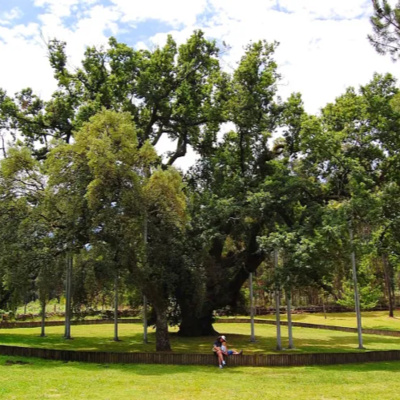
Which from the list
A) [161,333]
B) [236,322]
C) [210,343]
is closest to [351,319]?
[236,322]

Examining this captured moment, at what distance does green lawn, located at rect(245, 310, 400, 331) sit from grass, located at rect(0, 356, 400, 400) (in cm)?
2483

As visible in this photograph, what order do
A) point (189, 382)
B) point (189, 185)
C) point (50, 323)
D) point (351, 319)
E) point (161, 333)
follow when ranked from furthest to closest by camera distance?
point (351, 319)
point (50, 323)
point (189, 185)
point (161, 333)
point (189, 382)

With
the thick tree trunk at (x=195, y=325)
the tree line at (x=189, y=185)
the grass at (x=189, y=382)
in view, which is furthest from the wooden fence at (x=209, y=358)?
the thick tree trunk at (x=195, y=325)

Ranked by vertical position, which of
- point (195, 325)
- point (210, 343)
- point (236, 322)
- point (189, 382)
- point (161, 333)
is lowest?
point (236, 322)

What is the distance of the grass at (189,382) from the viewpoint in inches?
450

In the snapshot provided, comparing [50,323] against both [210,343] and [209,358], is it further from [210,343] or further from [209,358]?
[209,358]

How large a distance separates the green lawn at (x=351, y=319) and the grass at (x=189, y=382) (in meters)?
24.8

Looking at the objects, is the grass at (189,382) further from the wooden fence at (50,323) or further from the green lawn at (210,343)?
the wooden fence at (50,323)

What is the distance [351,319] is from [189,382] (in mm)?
36300

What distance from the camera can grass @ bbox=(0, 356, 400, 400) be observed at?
37.5 ft

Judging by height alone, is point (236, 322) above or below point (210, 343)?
below

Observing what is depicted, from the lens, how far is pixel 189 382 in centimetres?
1338

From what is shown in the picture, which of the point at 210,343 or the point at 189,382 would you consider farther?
the point at 210,343

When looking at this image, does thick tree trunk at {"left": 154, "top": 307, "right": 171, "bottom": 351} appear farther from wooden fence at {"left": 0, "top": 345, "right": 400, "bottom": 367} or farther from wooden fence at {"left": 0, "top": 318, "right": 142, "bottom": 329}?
wooden fence at {"left": 0, "top": 318, "right": 142, "bottom": 329}
